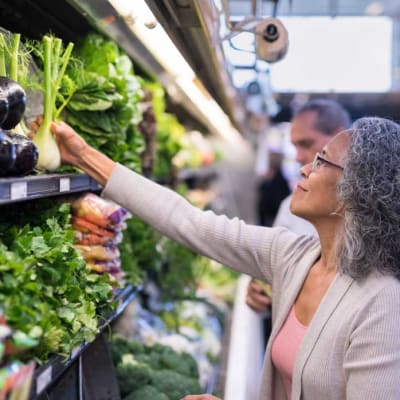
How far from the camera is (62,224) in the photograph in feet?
7.27

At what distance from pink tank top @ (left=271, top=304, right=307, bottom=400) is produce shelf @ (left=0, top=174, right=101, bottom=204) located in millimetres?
878

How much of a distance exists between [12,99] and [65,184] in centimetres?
42

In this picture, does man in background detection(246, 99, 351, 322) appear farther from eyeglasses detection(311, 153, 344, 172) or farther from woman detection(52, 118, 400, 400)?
eyeglasses detection(311, 153, 344, 172)

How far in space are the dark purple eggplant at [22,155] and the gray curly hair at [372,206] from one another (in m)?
0.99

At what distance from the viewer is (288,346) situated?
7.27ft

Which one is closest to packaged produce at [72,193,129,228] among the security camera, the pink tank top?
the pink tank top

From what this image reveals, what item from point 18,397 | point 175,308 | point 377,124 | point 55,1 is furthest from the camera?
point 175,308

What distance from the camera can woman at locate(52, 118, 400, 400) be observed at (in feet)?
6.44

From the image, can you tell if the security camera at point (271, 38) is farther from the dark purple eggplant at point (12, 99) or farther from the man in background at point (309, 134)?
the dark purple eggplant at point (12, 99)

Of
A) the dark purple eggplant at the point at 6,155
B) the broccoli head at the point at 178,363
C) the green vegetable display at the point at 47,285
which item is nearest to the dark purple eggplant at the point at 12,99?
the dark purple eggplant at the point at 6,155

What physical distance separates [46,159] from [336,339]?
1087mm

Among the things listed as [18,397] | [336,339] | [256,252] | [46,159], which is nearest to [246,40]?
[256,252]

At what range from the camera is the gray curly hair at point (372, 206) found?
206 centimetres

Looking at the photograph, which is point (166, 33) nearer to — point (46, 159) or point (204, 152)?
point (46, 159)
